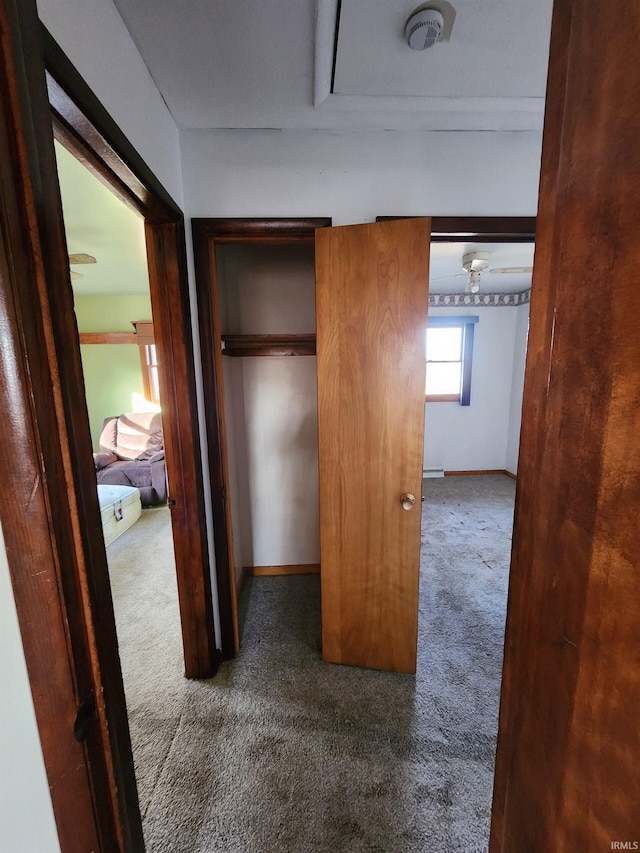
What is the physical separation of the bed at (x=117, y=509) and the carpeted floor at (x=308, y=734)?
2.75 feet

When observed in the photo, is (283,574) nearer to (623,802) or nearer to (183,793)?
(183,793)

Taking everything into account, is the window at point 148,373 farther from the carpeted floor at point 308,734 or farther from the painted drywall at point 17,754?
the painted drywall at point 17,754

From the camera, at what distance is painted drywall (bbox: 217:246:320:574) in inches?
87.9

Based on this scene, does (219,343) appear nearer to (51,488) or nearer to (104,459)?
(51,488)

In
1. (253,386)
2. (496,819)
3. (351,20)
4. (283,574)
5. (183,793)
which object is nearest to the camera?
(496,819)

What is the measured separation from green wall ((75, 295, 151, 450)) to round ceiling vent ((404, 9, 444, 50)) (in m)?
4.78

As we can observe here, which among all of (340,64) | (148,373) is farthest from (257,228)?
(148,373)

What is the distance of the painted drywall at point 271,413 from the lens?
2.23 meters

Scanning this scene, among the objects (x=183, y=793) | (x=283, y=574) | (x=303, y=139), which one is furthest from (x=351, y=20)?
(x=283, y=574)

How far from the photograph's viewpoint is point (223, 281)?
2135 millimetres

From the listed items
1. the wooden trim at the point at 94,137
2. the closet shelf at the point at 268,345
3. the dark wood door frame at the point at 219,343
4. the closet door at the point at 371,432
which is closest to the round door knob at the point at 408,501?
the closet door at the point at 371,432

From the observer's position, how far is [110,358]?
5.08 meters

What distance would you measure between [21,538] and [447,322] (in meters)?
4.73

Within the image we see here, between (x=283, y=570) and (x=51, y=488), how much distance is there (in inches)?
90.1
